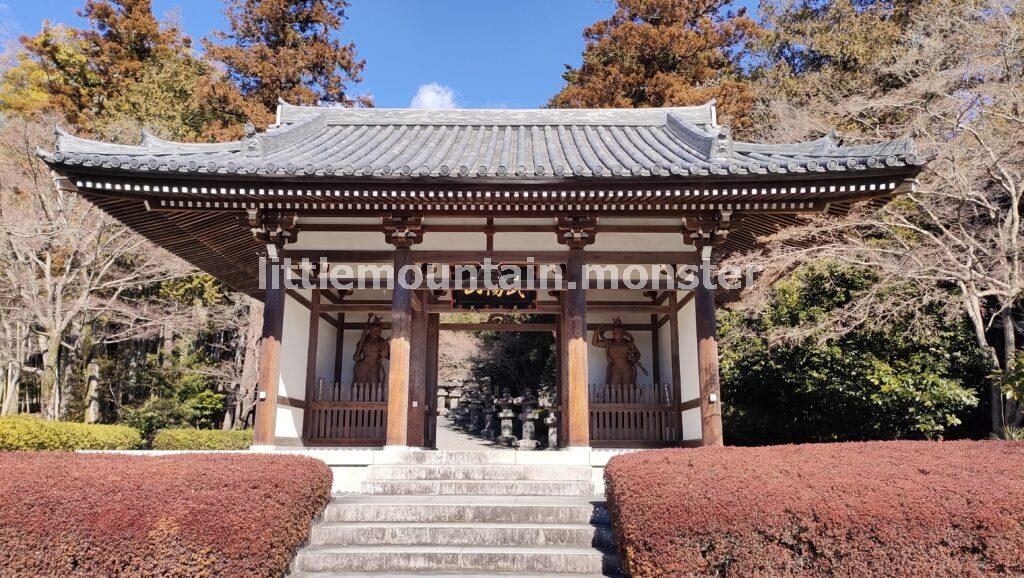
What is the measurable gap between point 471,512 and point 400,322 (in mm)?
3042

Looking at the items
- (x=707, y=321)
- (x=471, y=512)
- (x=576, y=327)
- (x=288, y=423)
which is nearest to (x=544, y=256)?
(x=576, y=327)

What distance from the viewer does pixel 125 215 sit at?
801 cm

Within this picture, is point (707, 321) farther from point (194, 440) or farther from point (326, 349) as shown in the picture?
point (194, 440)

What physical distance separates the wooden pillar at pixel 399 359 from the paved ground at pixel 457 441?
1073 cm

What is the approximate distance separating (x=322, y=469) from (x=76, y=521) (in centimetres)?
202

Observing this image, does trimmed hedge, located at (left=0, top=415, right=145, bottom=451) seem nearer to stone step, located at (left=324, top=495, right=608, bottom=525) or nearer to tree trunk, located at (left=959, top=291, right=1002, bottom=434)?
stone step, located at (left=324, top=495, right=608, bottom=525)

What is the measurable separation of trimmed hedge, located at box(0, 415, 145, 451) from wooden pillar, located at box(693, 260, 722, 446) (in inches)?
423

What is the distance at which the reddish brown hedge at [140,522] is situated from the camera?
4.27 metres

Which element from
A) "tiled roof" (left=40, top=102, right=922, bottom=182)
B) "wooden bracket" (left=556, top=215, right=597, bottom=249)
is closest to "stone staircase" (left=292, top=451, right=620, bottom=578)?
"wooden bracket" (left=556, top=215, right=597, bottom=249)

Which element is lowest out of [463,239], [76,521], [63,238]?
[76,521]

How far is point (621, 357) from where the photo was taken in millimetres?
10914

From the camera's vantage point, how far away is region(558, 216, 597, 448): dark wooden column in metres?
7.70

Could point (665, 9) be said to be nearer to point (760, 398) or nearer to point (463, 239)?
point (760, 398)

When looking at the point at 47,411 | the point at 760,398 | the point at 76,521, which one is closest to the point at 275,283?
the point at 76,521
